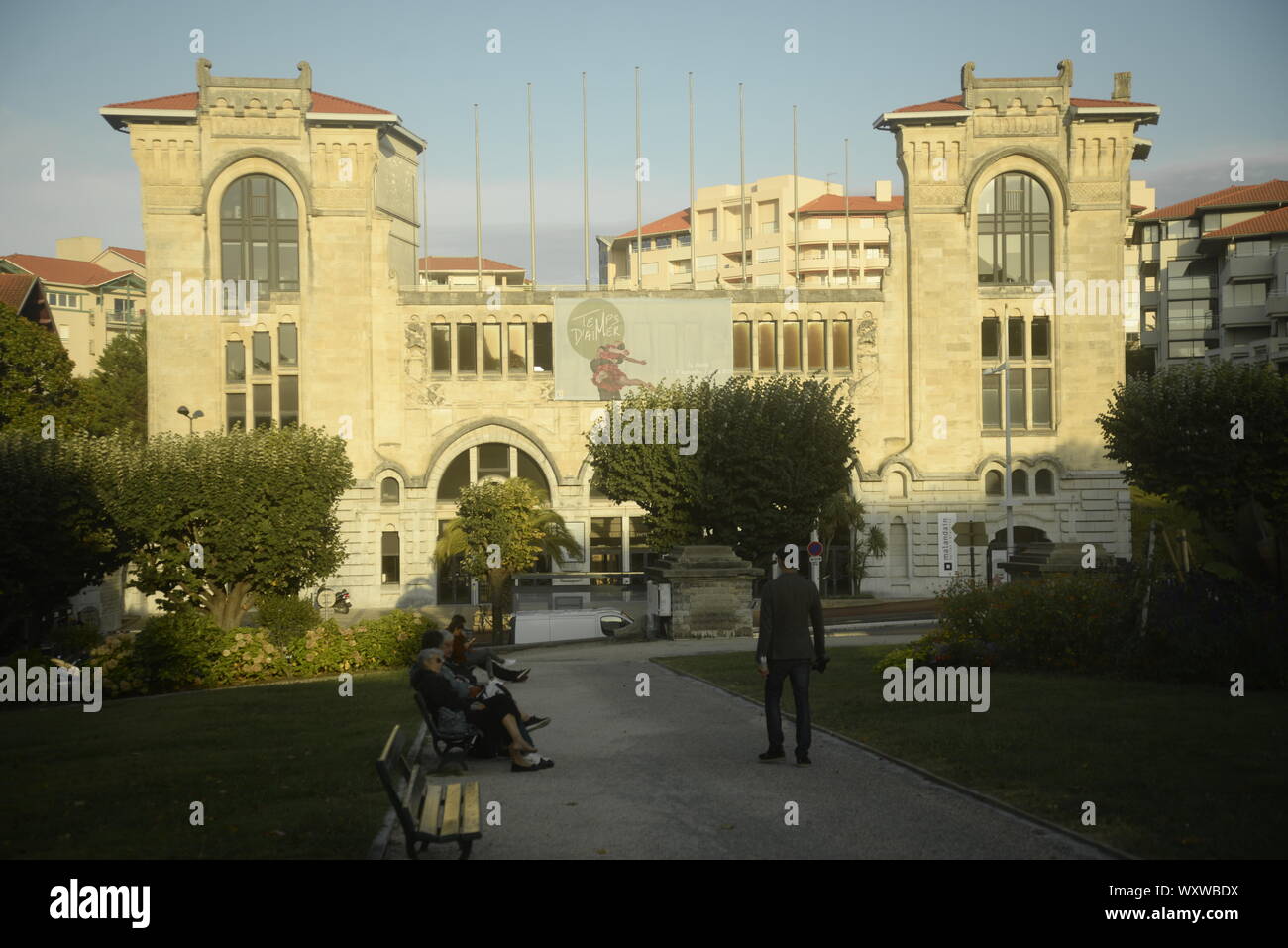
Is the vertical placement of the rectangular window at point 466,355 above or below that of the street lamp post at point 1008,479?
above

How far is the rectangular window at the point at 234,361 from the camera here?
55.0m

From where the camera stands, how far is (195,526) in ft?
109

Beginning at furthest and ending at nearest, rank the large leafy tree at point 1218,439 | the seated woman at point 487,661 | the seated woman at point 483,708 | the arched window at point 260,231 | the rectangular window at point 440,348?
1. the rectangular window at point 440,348
2. the arched window at point 260,231
3. the large leafy tree at point 1218,439
4. the seated woman at point 487,661
5. the seated woman at point 483,708

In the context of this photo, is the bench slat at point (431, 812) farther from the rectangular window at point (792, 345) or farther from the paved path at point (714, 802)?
the rectangular window at point (792, 345)

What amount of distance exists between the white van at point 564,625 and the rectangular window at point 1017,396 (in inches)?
997

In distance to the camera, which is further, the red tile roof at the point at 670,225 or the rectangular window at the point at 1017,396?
the red tile roof at the point at 670,225

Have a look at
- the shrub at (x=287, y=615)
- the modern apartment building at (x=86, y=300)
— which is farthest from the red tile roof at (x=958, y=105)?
the modern apartment building at (x=86, y=300)

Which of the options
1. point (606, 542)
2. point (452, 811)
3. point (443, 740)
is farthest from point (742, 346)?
point (452, 811)

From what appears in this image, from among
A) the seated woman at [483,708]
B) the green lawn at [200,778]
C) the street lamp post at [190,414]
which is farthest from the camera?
the street lamp post at [190,414]

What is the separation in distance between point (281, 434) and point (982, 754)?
27.5 metres

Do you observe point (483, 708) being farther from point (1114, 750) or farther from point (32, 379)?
point (32, 379)

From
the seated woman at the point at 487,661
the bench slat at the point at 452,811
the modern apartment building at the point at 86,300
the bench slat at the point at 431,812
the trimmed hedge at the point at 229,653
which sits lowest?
the trimmed hedge at the point at 229,653

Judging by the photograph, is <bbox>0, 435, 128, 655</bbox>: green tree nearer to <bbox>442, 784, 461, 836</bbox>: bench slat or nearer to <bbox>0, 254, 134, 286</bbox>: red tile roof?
<bbox>442, 784, 461, 836</bbox>: bench slat

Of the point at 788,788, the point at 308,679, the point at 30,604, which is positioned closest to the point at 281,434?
the point at 30,604
